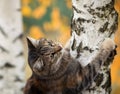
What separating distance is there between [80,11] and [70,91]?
1.62 ft

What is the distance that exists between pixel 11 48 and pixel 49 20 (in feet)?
21.8

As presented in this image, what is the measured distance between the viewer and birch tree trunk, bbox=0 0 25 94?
22.2 ft

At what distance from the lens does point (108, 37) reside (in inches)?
165

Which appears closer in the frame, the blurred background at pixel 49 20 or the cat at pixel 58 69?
the cat at pixel 58 69

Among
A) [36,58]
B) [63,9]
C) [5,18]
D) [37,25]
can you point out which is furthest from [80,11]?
[37,25]

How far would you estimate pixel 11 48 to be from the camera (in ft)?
22.4

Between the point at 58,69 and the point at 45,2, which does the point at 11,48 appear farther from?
the point at 45,2

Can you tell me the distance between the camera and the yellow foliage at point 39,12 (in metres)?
12.2

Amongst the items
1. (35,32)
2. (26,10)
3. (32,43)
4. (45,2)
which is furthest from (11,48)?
(35,32)

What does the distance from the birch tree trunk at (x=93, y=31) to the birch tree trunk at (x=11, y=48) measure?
102 inches

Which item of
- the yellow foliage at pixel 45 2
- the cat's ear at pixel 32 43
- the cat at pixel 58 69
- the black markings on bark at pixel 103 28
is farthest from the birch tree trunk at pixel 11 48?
the yellow foliage at pixel 45 2

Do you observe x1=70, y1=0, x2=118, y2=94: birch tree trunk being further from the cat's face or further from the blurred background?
the blurred background

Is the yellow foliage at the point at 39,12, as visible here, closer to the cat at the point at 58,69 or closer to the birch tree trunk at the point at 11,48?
the birch tree trunk at the point at 11,48

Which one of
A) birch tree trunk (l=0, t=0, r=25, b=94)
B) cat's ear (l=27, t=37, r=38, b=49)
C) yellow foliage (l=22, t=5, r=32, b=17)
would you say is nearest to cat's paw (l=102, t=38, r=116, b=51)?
cat's ear (l=27, t=37, r=38, b=49)
